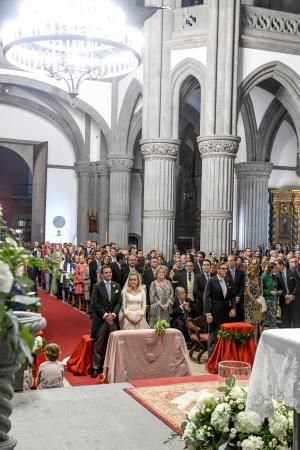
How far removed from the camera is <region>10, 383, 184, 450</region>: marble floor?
14.5ft

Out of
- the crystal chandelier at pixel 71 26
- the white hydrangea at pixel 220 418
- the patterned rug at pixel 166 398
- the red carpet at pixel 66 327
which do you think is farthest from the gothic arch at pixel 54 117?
the white hydrangea at pixel 220 418

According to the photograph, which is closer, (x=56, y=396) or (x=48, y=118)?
(x=56, y=396)

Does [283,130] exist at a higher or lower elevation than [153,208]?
higher

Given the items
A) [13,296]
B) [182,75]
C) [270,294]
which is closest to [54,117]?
[182,75]

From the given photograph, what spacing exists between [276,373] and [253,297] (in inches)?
249

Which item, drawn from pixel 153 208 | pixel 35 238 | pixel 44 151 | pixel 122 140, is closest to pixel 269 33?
pixel 153 208

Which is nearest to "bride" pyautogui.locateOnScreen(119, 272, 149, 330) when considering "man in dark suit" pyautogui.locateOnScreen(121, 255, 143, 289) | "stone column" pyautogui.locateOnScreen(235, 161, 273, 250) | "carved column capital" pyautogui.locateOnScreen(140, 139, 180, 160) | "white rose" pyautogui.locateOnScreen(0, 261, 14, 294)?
"man in dark suit" pyautogui.locateOnScreen(121, 255, 143, 289)

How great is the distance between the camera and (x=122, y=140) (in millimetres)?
21047

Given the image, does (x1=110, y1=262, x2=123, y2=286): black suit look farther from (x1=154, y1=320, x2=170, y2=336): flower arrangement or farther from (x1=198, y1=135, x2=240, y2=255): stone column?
(x1=154, y1=320, x2=170, y2=336): flower arrangement

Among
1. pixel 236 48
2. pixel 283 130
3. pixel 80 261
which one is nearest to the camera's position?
pixel 80 261

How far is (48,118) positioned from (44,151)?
1.66m

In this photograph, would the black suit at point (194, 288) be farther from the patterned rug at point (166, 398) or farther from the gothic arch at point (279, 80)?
the gothic arch at point (279, 80)

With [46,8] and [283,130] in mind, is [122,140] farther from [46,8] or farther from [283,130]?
[46,8]

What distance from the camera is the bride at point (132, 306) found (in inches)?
320
